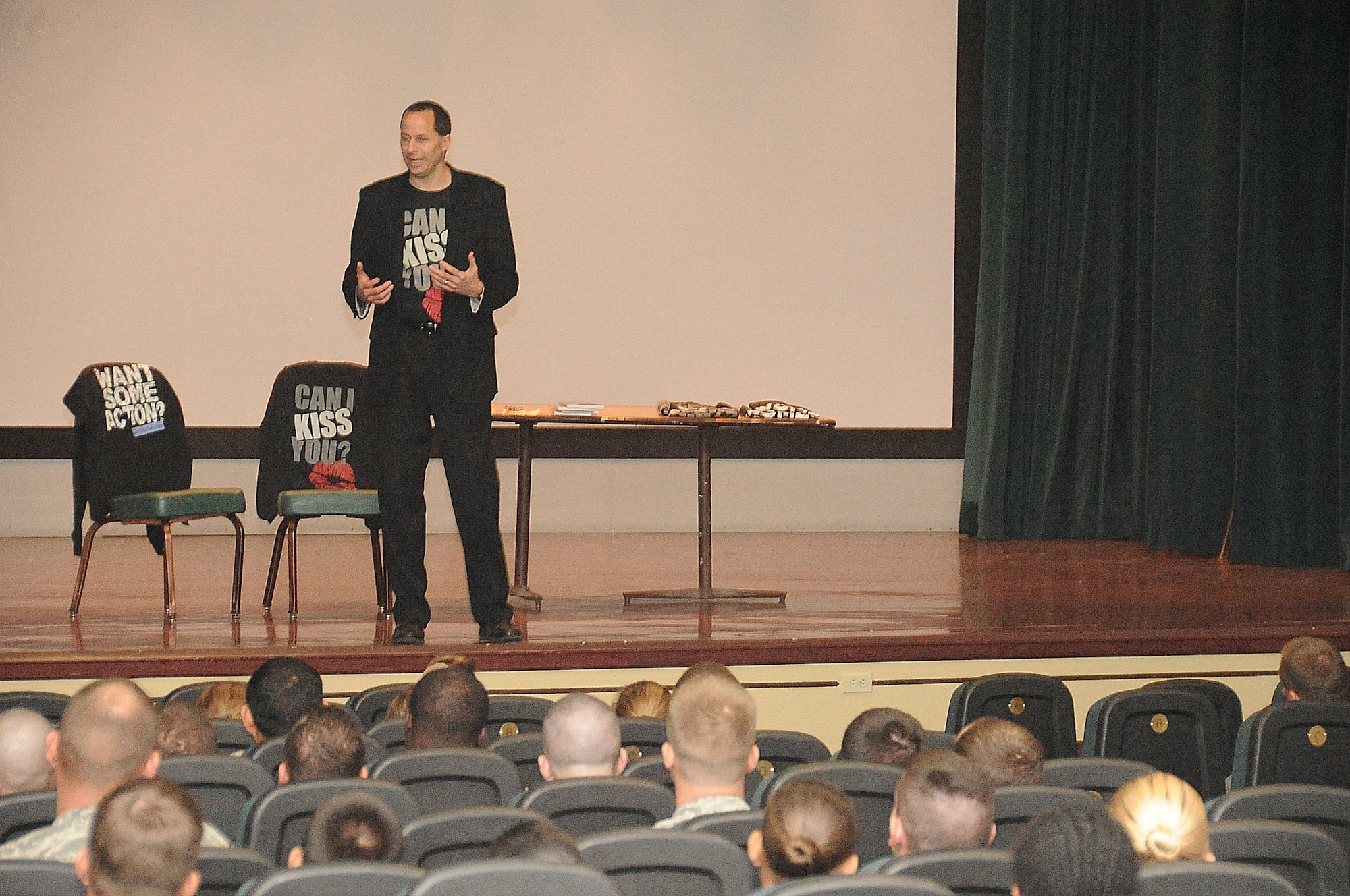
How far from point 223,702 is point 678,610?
193cm

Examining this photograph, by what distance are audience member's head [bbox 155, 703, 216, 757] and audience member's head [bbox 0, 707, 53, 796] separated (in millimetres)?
266

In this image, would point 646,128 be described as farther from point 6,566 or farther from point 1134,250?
point 6,566

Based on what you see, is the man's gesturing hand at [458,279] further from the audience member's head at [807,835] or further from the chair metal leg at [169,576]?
the audience member's head at [807,835]

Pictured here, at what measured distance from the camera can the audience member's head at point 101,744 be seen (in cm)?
209

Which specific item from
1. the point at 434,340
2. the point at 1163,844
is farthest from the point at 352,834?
the point at 434,340

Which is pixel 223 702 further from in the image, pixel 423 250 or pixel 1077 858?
pixel 1077 858

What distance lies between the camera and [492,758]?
2371mm

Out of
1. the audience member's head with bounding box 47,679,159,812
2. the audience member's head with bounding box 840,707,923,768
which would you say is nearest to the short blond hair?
the audience member's head with bounding box 840,707,923,768

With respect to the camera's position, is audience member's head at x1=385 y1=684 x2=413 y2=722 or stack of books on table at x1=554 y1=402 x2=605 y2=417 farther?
stack of books on table at x1=554 y1=402 x2=605 y2=417

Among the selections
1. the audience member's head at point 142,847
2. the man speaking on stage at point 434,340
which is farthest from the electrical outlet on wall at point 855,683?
the audience member's head at point 142,847

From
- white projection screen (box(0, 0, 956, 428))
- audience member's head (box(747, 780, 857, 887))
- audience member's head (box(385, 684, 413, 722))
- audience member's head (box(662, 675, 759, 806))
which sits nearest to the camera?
audience member's head (box(747, 780, 857, 887))

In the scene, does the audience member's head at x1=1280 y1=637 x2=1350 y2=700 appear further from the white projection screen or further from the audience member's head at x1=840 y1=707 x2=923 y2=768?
the white projection screen

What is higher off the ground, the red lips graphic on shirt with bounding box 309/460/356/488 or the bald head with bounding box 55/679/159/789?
the red lips graphic on shirt with bounding box 309/460/356/488

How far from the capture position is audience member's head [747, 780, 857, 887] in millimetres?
1820
